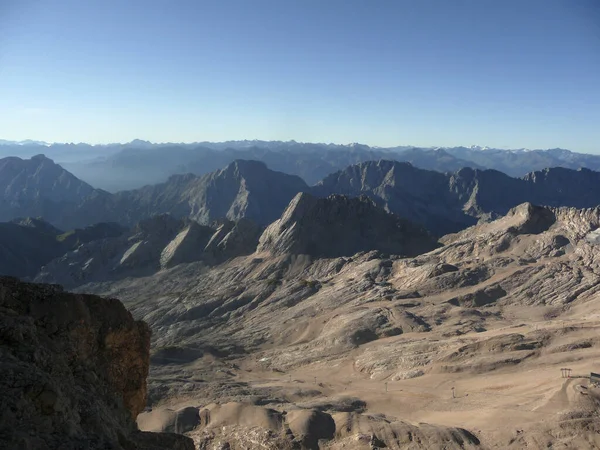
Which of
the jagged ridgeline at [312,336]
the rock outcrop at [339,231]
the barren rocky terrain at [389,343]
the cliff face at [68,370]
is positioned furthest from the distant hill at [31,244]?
the cliff face at [68,370]

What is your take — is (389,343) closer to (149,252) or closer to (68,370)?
(68,370)

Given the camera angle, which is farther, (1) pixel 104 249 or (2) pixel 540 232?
(1) pixel 104 249

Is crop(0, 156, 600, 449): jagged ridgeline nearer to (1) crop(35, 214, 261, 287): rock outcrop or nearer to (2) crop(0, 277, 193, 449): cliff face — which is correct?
(2) crop(0, 277, 193, 449): cliff face

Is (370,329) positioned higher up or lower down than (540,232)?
lower down

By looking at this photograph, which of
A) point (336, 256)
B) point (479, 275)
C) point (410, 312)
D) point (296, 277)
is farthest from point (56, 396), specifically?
point (336, 256)

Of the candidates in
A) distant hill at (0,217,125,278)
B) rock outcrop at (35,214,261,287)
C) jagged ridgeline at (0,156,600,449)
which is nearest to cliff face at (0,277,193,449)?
jagged ridgeline at (0,156,600,449)

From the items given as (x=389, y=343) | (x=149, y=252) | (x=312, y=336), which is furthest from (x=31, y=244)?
(x=389, y=343)

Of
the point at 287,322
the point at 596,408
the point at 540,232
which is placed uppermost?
the point at 540,232

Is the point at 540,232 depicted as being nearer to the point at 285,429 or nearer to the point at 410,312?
the point at 410,312
